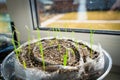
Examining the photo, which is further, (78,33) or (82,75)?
(78,33)

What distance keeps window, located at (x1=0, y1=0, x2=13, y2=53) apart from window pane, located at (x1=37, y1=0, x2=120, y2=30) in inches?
5.6

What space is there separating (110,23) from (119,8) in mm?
68

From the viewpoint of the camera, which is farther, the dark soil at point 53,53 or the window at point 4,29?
the window at point 4,29

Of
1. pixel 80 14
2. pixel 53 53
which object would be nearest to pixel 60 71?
pixel 53 53

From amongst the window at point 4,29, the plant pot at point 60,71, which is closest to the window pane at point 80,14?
the window at point 4,29

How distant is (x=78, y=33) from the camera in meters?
0.68

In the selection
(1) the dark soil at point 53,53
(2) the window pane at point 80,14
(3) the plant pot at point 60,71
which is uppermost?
(2) the window pane at point 80,14

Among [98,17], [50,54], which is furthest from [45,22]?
[50,54]

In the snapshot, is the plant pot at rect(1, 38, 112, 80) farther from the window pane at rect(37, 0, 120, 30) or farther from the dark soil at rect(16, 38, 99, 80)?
the window pane at rect(37, 0, 120, 30)

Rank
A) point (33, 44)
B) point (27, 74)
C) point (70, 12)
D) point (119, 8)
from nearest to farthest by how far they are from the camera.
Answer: point (27, 74), point (33, 44), point (119, 8), point (70, 12)

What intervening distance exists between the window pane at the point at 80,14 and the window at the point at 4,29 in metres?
0.14

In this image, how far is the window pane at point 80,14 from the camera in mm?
665

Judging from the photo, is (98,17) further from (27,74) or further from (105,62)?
(27,74)

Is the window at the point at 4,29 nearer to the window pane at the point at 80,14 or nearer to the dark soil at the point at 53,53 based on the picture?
the window pane at the point at 80,14
